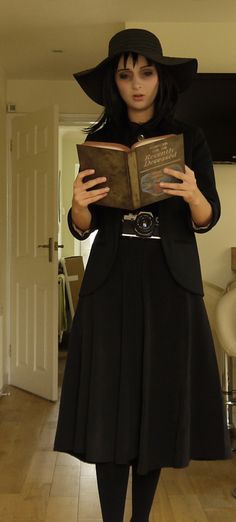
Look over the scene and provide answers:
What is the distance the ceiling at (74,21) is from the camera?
11.0 feet

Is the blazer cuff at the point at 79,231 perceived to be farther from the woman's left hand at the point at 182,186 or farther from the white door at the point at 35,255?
the white door at the point at 35,255

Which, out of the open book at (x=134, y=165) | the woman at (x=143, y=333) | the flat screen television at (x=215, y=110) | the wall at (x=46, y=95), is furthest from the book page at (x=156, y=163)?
the wall at (x=46, y=95)

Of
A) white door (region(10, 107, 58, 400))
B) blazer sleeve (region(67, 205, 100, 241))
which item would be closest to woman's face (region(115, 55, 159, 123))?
blazer sleeve (region(67, 205, 100, 241))

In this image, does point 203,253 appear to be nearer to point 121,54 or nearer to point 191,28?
point 191,28

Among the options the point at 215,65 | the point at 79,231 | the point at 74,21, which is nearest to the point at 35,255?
the point at 74,21

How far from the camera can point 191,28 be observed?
3559 mm

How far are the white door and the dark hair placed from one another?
2704mm

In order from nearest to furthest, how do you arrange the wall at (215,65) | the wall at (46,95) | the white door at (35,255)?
the wall at (215,65) < the white door at (35,255) < the wall at (46,95)

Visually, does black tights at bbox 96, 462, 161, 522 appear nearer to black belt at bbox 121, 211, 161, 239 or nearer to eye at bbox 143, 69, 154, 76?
black belt at bbox 121, 211, 161, 239

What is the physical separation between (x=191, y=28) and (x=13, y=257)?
2105 mm

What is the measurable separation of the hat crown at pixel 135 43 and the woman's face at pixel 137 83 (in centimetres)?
3

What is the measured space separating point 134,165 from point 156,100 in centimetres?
25

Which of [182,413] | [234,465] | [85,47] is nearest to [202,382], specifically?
[182,413]

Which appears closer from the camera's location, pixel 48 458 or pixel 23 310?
pixel 48 458
